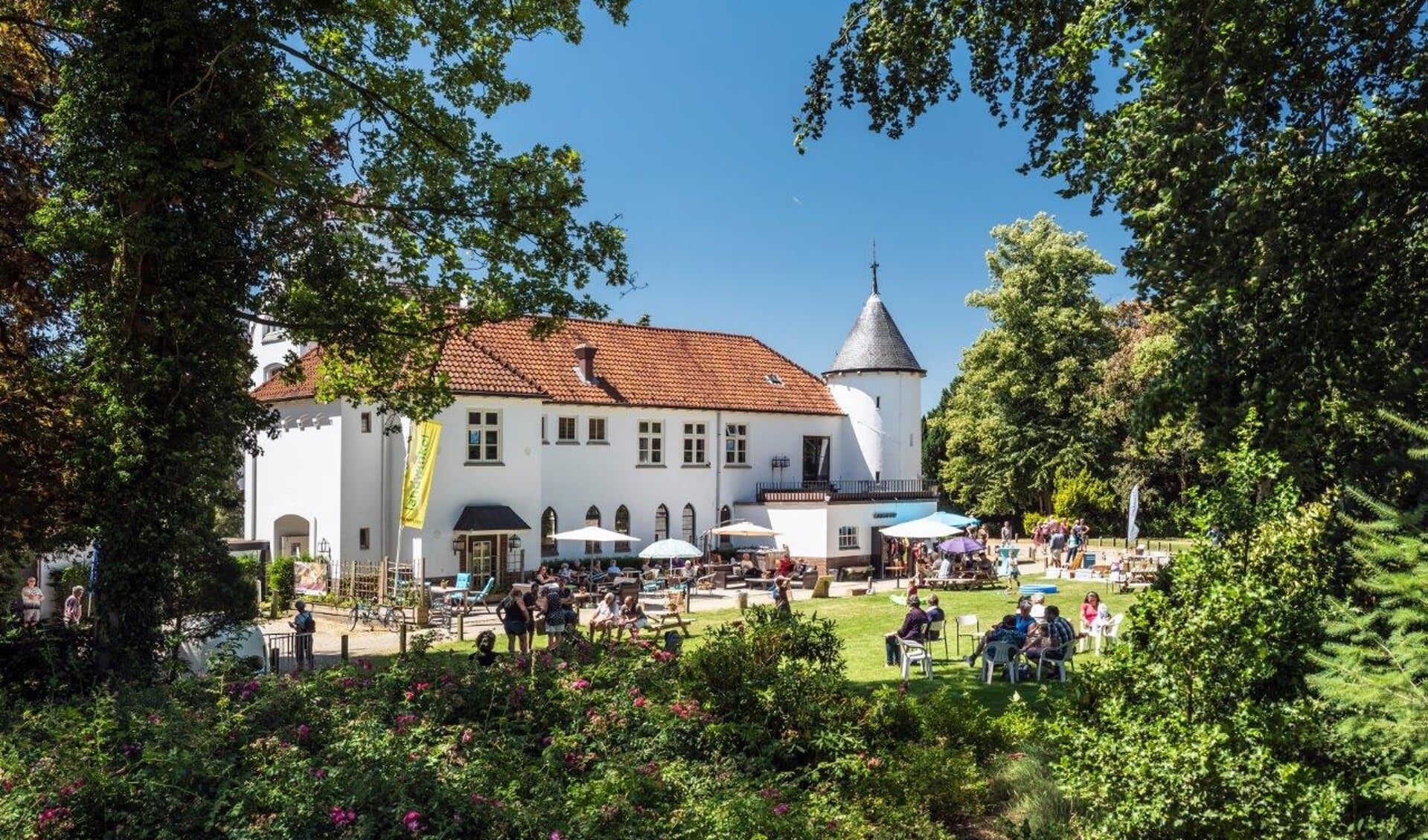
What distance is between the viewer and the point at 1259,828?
6.58 m

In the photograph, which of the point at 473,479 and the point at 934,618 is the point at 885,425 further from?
the point at 934,618

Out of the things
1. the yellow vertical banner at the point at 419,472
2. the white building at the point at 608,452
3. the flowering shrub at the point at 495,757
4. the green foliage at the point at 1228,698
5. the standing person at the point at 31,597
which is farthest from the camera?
the white building at the point at 608,452

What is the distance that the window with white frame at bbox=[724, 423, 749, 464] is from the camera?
38.6 meters

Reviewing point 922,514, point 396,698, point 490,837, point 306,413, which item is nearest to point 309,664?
point 396,698

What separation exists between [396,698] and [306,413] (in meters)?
22.8

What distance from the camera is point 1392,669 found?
18.7 ft

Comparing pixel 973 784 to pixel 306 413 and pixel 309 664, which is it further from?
pixel 306 413

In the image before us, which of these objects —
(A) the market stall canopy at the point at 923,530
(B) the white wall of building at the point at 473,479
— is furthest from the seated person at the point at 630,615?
(A) the market stall canopy at the point at 923,530

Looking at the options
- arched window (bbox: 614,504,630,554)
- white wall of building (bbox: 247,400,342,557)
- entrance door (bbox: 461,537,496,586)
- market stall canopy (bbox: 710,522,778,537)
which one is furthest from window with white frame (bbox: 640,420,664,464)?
white wall of building (bbox: 247,400,342,557)

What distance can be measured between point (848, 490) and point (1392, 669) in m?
34.6

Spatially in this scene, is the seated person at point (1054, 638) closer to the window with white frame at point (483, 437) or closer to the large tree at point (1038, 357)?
the window with white frame at point (483, 437)

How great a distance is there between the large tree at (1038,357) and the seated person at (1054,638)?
2845cm

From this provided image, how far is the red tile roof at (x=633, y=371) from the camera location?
31.2m

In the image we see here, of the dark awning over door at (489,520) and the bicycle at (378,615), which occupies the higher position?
the dark awning over door at (489,520)
